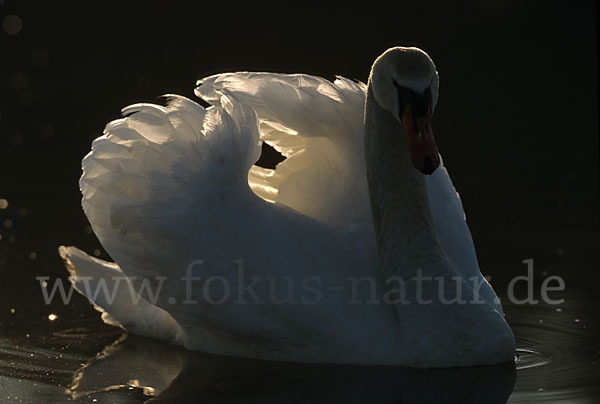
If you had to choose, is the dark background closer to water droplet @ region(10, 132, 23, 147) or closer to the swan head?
water droplet @ region(10, 132, 23, 147)

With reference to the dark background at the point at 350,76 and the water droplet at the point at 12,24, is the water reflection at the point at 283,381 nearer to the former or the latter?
the dark background at the point at 350,76

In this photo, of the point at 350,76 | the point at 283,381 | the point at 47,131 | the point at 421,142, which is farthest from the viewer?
the point at 350,76

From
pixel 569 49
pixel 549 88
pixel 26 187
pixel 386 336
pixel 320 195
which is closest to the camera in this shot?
pixel 386 336

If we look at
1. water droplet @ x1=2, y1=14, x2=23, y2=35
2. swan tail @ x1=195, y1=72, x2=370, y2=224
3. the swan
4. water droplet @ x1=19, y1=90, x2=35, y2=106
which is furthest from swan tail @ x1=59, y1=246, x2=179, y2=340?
water droplet @ x1=2, y1=14, x2=23, y2=35

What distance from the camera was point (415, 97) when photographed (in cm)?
548

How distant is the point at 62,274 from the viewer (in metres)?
7.43

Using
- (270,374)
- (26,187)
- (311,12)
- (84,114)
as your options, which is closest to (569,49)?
(311,12)

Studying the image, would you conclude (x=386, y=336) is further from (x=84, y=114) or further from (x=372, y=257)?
(x=84, y=114)

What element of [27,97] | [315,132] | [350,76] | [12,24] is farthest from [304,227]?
[12,24]

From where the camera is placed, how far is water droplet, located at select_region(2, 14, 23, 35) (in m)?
19.5

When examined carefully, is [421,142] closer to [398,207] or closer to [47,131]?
[398,207]

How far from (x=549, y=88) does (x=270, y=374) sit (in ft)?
34.6

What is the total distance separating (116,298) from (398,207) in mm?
1672

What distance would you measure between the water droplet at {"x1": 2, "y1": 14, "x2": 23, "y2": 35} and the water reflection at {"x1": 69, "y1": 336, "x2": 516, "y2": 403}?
561 inches
